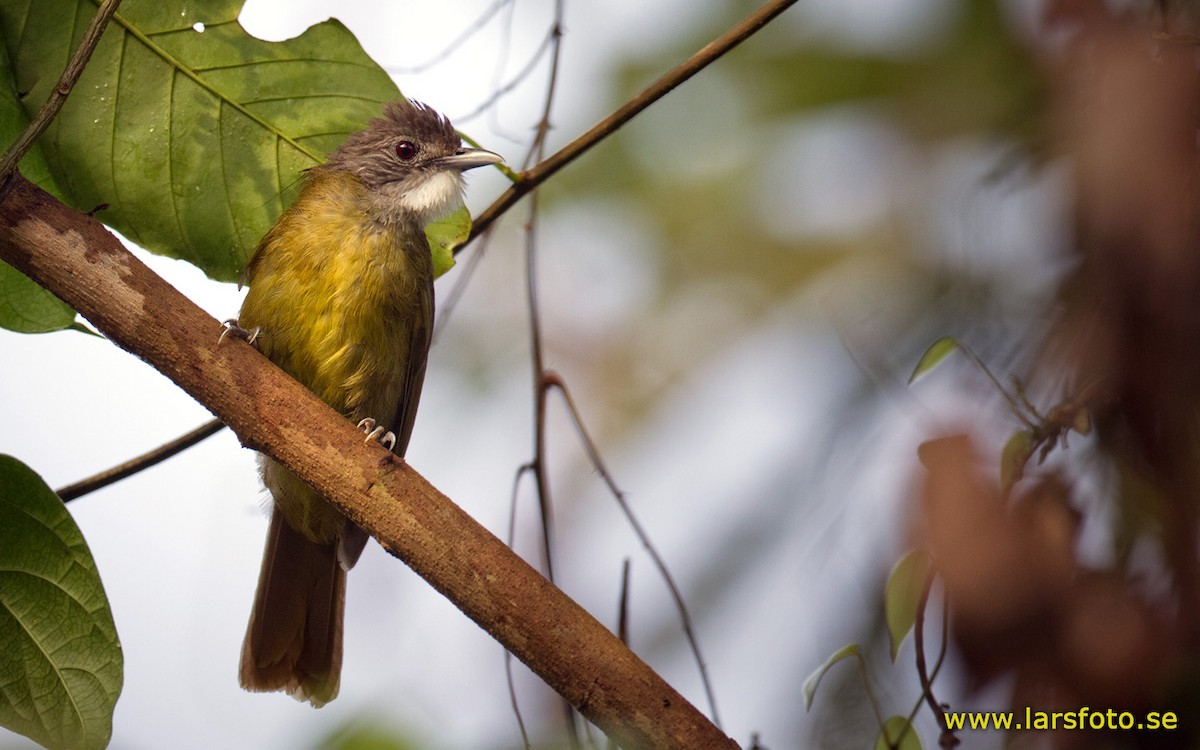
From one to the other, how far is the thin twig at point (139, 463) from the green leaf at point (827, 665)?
48.6 inches

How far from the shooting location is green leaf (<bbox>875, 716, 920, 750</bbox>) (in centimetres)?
184

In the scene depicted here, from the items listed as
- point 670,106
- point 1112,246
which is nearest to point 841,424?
point 1112,246

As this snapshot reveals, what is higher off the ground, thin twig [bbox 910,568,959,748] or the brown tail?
the brown tail

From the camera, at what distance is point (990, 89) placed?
8.16ft

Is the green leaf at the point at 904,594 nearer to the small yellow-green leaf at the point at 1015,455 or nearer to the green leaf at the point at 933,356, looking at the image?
the small yellow-green leaf at the point at 1015,455

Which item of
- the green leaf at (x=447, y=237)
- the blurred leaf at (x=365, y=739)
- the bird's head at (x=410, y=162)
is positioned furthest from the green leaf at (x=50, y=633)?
the bird's head at (x=410, y=162)

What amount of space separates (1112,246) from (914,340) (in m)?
0.66

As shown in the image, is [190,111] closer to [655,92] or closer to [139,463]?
[139,463]

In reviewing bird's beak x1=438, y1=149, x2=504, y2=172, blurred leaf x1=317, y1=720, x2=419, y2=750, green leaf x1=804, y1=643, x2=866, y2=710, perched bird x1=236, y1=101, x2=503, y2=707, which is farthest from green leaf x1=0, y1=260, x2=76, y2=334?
green leaf x1=804, y1=643, x2=866, y2=710

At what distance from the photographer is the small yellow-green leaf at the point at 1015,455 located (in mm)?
1448

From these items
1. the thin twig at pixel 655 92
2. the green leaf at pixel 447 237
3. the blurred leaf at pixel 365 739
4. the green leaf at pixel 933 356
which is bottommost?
the blurred leaf at pixel 365 739

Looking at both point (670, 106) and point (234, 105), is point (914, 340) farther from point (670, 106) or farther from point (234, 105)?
point (670, 106)

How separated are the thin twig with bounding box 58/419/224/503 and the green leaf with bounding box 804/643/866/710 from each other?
1.23 metres

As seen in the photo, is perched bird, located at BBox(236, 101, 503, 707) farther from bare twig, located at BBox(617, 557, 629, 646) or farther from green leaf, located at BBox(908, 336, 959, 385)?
green leaf, located at BBox(908, 336, 959, 385)
